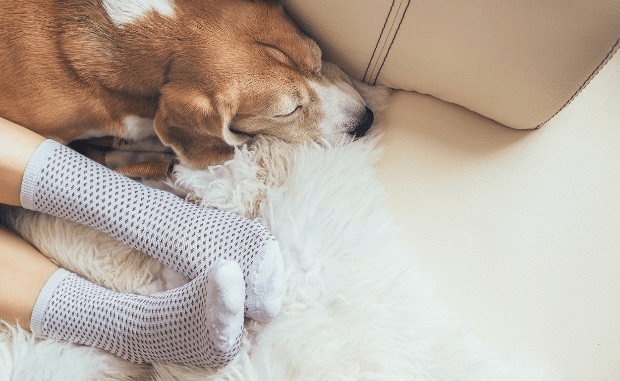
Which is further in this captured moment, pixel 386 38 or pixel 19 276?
pixel 19 276

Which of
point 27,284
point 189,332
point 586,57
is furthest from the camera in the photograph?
point 27,284

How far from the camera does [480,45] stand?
102 cm

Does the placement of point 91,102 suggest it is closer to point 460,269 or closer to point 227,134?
point 227,134

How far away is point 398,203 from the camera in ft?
3.84

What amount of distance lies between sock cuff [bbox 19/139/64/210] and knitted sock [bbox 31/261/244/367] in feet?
0.63

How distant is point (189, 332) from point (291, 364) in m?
0.23

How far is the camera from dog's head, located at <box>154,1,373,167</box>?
1159 mm

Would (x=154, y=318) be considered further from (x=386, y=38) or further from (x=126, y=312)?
(x=386, y=38)

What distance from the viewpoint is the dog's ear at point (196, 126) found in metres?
1.17

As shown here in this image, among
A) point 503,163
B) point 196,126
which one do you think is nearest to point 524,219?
point 503,163

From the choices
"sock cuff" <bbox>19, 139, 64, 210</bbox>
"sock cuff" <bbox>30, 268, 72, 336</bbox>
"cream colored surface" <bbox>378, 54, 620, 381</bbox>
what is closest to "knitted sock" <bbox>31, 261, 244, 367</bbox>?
"sock cuff" <bbox>30, 268, 72, 336</bbox>

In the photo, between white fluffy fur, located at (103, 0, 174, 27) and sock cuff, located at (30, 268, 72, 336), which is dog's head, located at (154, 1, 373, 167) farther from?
sock cuff, located at (30, 268, 72, 336)

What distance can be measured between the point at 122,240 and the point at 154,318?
0.67 feet

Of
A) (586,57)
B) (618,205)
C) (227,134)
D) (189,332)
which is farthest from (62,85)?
(618,205)
